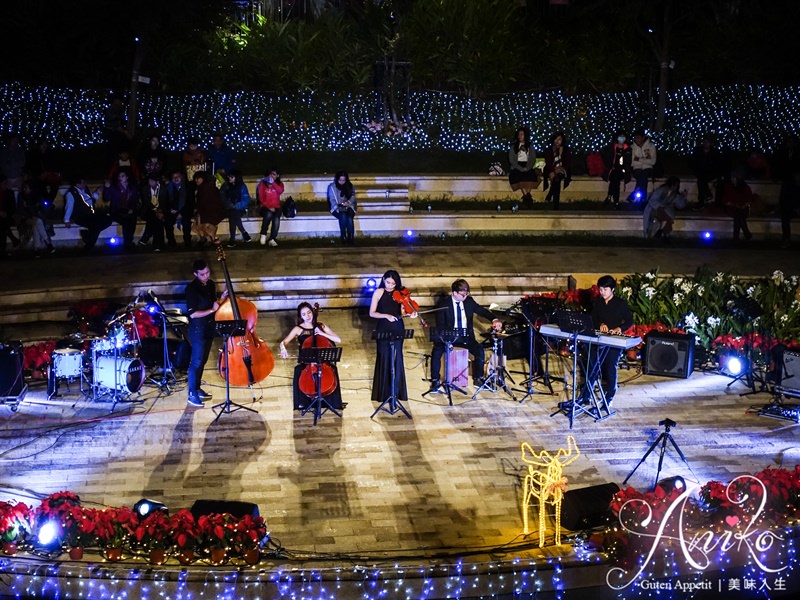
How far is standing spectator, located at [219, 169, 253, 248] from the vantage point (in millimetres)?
17375

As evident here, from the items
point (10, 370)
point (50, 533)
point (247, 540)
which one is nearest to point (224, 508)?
point (247, 540)

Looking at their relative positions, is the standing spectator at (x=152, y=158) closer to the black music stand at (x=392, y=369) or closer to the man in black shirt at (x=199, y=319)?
the man in black shirt at (x=199, y=319)

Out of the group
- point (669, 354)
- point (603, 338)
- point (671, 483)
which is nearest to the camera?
point (671, 483)

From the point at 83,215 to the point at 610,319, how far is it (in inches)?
333

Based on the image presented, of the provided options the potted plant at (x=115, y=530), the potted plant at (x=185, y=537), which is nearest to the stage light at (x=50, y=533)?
the potted plant at (x=115, y=530)

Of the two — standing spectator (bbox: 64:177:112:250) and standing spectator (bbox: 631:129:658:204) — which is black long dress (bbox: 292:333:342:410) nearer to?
standing spectator (bbox: 64:177:112:250)

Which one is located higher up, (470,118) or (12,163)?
(470,118)

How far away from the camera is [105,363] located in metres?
12.6

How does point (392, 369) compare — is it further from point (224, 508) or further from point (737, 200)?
point (737, 200)

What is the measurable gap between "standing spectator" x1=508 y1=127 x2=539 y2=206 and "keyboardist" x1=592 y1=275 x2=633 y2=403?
21.9ft

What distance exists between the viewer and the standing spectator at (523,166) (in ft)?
62.6

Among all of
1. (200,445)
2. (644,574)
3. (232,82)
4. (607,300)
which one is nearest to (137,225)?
(232,82)

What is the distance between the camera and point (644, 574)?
9.47 meters

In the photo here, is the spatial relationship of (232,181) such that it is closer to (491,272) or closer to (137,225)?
(137,225)
